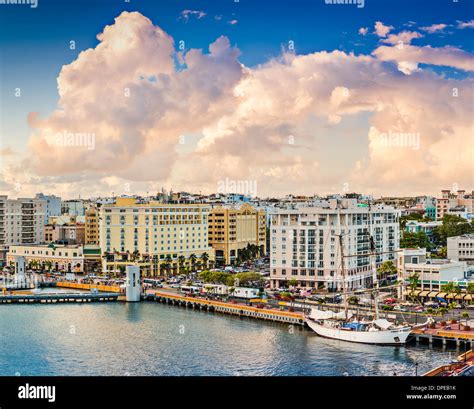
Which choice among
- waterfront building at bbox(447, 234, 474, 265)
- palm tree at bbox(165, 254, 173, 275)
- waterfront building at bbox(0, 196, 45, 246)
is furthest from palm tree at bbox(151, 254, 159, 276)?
waterfront building at bbox(447, 234, 474, 265)

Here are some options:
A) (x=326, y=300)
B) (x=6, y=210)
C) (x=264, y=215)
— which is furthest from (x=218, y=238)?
(x=326, y=300)

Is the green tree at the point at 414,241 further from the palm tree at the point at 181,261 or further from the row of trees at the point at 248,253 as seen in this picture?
the palm tree at the point at 181,261

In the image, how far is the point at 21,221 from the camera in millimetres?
18281

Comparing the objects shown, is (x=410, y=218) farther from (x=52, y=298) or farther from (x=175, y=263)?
(x=52, y=298)

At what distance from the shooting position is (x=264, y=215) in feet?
63.1

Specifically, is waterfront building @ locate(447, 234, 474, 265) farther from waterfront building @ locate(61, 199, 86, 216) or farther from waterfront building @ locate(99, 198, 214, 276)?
waterfront building @ locate(61, 199, 86, 216)

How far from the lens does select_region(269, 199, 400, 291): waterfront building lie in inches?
474

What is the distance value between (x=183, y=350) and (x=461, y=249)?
271 inches

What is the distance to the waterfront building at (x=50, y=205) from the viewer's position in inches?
775

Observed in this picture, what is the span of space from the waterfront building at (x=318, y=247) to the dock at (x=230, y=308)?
5.33ft

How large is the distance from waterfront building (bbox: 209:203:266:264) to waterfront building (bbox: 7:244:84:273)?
3267 mm
